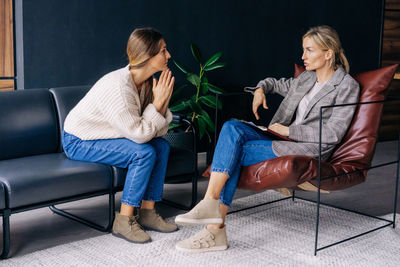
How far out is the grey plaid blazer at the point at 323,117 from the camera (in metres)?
2.76

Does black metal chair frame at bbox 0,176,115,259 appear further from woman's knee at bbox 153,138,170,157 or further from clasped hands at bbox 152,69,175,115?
clasped hands at bbox 152,69,175,115

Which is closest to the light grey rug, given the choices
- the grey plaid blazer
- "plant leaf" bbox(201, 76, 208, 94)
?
the grey plaid blazer

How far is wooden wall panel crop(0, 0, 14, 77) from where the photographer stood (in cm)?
373

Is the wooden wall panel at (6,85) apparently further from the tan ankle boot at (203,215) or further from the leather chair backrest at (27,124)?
the tan ankle boot at (203,215)

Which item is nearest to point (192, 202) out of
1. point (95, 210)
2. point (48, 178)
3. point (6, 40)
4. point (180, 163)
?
point (180, 163)

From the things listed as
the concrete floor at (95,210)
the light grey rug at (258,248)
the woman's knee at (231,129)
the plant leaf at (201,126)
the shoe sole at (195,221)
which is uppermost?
the woman's knee at (231,129)

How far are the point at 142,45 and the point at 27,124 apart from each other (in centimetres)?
82

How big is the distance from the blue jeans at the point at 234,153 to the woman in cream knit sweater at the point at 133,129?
0.36m

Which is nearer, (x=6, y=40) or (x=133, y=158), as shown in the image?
(x=133, y=158)

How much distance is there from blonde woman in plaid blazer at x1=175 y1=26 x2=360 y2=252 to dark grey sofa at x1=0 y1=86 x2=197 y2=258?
0.51 metres

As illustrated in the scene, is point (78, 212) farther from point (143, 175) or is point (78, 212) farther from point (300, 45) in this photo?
point (300, 45)

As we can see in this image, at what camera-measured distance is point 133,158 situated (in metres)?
2.73

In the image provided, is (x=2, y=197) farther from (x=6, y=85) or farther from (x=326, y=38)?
(x=326, y=38)

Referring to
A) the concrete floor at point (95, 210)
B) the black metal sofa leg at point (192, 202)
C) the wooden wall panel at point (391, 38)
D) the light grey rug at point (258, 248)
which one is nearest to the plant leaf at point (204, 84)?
the concrete floor at point (95, 210)
